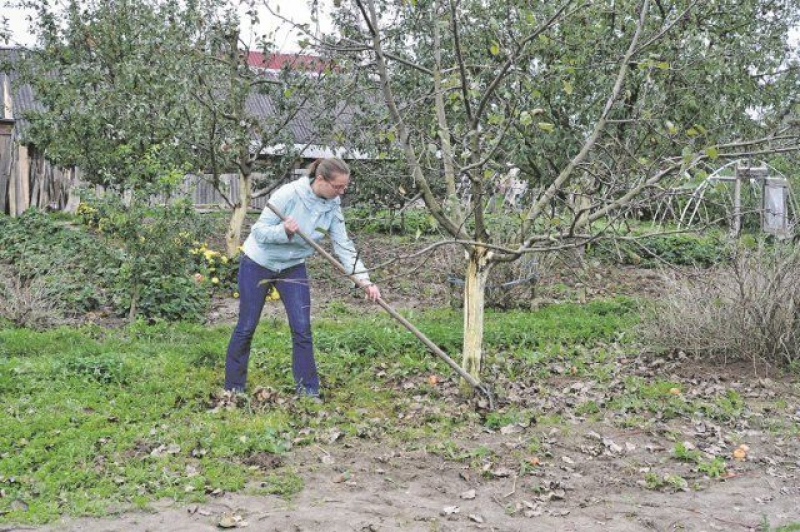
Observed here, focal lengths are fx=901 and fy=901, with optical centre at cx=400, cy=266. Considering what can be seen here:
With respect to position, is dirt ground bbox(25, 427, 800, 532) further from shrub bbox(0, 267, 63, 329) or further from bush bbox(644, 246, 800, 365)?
shrub bbox(0, 267, 63, 329)

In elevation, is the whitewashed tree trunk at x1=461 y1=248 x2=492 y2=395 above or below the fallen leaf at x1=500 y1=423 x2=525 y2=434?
above

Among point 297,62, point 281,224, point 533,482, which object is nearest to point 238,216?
point 297,62

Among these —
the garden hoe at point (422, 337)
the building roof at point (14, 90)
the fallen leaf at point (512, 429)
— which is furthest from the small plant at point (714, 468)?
the building roof at point (14, 90)

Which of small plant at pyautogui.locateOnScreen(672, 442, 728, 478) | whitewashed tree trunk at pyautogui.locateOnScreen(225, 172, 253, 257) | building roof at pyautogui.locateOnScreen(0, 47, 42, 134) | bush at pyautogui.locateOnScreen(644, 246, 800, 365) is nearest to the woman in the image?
small plant at pyautogui.locateOnScreen(672, 442, 728, 478)

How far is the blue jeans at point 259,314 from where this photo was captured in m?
6.30

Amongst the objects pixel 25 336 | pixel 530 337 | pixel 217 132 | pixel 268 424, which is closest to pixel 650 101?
pixel 530 337

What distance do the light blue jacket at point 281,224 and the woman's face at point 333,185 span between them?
0.11m

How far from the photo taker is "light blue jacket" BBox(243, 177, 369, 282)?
612 centimetres

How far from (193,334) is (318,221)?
2691 millimetres

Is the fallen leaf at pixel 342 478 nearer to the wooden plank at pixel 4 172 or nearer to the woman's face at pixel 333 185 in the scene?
the woman's face at pixel 333 185

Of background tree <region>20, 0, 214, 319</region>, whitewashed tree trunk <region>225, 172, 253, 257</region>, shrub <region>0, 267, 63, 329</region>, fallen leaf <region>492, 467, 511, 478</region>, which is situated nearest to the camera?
fallen leaf <region>492, 467, 511, 478</region>

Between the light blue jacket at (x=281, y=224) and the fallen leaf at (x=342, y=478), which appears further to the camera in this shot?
the light blue jacket at (x=281, y=224)

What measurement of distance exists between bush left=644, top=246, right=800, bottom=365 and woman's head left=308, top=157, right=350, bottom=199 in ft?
10.5

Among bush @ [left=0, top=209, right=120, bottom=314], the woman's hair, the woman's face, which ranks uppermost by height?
the woman's hair
